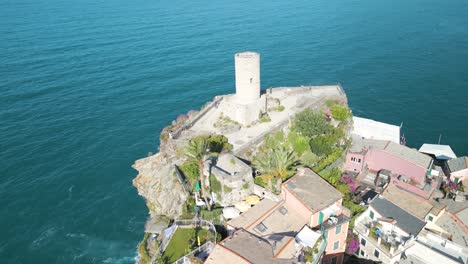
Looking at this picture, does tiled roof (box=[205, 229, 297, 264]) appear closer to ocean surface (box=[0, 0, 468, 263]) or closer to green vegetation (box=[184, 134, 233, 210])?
green vegetation (box=[184, 134, 233, 210])

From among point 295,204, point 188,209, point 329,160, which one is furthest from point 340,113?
point 188,209

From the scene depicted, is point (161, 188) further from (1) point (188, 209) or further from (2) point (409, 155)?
(2) point (409, 155)

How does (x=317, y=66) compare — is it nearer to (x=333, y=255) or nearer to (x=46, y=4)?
(x=333, y=255)

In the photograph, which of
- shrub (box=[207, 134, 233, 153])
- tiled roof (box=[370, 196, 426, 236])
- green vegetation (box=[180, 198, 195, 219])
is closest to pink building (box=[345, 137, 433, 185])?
tiled roof (box=[370, 196, 426, 236])

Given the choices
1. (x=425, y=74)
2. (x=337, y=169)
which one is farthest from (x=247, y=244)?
(x=425, y=74)

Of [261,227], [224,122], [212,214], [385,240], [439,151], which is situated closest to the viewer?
[261,227]

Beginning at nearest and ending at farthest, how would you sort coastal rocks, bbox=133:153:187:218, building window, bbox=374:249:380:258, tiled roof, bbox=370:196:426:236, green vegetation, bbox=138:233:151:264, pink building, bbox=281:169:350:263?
pink building, bbox=281:169:350:263 → building window, bbox=374:249:380:258 → tiled roof, bbox=370:196:426:236 → green vegetation, bbox=138:233:151:264 → coastal rocks, bbox=133:153:187:218
